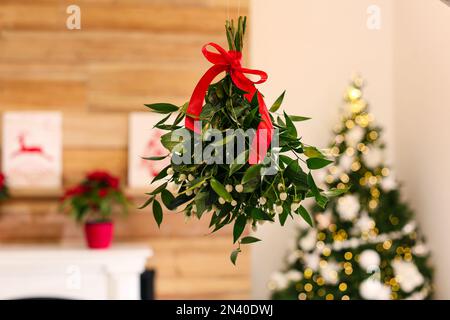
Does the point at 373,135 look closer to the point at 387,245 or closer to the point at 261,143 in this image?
the point at 387,245

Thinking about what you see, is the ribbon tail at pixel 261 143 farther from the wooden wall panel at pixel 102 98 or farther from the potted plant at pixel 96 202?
the wooden wall panel at pixel 102 98

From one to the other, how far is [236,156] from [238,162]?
40mm

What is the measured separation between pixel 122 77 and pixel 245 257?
130cm

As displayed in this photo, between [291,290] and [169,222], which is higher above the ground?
[169,222]

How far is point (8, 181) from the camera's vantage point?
3.36 metres

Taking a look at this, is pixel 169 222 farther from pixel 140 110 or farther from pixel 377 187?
pixel 377 187

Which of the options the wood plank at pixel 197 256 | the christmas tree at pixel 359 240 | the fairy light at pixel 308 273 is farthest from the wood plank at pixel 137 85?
the fairy light at pixel 308 273

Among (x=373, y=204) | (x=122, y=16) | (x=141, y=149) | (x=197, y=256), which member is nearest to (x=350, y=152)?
(x=373, y=204)

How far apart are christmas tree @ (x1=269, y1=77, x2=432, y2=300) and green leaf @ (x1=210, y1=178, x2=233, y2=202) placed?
218cm

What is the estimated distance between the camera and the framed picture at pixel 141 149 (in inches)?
134

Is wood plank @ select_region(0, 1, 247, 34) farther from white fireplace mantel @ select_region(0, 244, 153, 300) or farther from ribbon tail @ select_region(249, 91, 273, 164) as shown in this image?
ribbon tail @ select_region(249, 91, 273, 164)

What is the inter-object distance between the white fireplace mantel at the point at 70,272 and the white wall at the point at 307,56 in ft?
2.77

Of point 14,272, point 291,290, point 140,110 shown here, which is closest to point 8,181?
point 14,272

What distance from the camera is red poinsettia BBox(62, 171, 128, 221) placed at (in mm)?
3193
